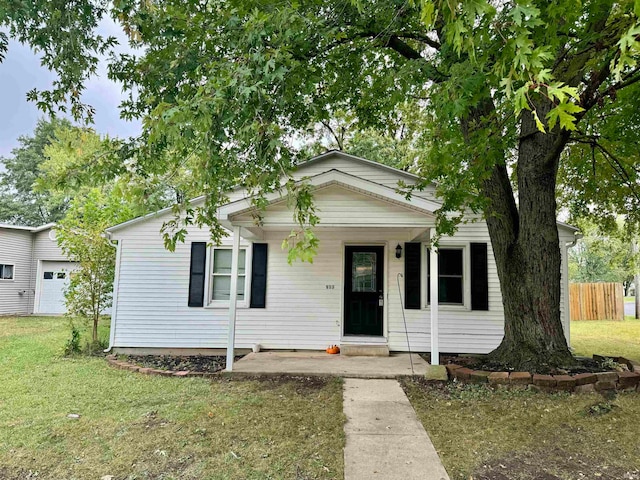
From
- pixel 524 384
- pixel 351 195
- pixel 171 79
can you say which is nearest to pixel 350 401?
pixel 524 384

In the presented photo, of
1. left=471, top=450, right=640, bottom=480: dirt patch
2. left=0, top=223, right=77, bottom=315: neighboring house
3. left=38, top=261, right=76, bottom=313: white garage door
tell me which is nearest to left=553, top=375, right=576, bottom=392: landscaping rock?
left=471, top=450, right=640, bottom=480: dirt patch

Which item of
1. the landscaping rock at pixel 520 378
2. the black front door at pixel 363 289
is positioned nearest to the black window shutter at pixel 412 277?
the black front door at pixel 363 289

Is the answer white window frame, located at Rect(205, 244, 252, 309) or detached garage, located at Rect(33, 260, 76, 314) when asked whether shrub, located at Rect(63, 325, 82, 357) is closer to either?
white window frame, located at Rect(205, 244, 252, 309)

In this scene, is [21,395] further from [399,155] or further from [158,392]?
[399,155]

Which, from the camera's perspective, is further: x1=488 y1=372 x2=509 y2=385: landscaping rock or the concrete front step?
the concrete front step

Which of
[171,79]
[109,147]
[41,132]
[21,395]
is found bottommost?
[21,395]

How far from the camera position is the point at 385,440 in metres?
3.57

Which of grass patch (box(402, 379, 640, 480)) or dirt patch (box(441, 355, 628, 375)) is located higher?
dirt patch (box(441, 355, 628, 375))

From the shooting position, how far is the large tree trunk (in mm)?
5348

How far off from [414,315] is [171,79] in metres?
5.76

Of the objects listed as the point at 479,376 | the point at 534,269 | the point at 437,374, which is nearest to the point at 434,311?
the point at 437,374

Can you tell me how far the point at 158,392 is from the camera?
506 cm

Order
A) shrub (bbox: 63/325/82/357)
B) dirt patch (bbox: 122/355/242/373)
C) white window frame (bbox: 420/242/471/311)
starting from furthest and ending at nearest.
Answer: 1. shrub (bbox: 63/325/82/357)
2. white window frame (bbox: 420/242/471/311)
3. dirt patch (bbox: 122/355/242/373)

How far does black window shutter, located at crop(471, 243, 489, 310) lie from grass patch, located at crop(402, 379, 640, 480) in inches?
98.9
